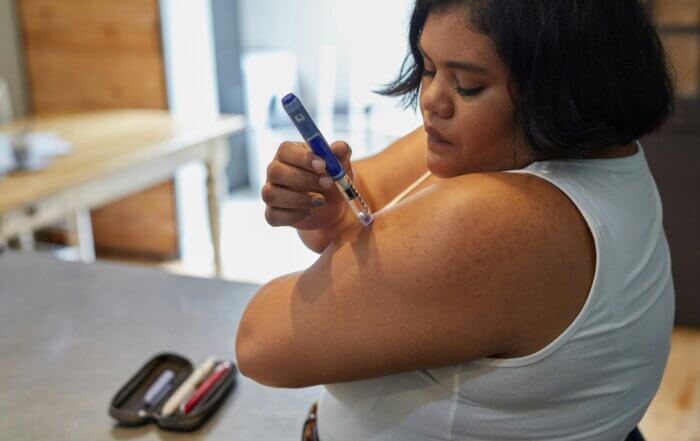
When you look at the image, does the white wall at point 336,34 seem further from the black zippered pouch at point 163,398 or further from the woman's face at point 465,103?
the woman's face at point 465,103

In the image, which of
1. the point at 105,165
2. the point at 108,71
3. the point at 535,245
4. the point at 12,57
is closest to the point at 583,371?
the point at 535,245

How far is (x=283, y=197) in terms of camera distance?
0.75 meters

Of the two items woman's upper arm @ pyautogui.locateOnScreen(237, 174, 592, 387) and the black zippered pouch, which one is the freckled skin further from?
the black zippered pouch

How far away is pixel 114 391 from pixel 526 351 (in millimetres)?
616

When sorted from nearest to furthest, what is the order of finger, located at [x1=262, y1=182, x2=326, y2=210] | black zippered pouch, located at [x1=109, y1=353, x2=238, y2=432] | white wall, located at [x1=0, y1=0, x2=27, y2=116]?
1. finger, located at [x1=262, y1=182, x2=326, y2=210]
2. black zippered pouch, located at [x1=109, y1=353, x2=238, y2=432]
3. white wall, located at [x1=0, y1=0, x2=27, y2=116]

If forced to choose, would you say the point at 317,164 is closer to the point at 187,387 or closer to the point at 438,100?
the point at 438,100

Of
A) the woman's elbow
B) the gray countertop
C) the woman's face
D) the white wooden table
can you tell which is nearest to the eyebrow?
the woman's face

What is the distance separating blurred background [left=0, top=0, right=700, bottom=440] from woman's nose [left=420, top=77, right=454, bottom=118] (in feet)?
8.35

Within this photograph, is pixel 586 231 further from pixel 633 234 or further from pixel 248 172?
pixel 248 172

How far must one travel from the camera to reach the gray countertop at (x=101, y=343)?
971 mm

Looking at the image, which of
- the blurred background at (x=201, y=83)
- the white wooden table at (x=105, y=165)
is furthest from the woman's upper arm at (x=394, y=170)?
the blurred background at (x=201, y=83)

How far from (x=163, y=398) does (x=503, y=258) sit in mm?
563

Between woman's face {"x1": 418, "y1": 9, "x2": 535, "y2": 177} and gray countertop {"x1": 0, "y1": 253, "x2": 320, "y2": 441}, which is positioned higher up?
woman's face {"x1": 418, "y1": 9, "x2": 535, "y2": 177}

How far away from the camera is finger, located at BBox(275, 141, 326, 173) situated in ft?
2.39
